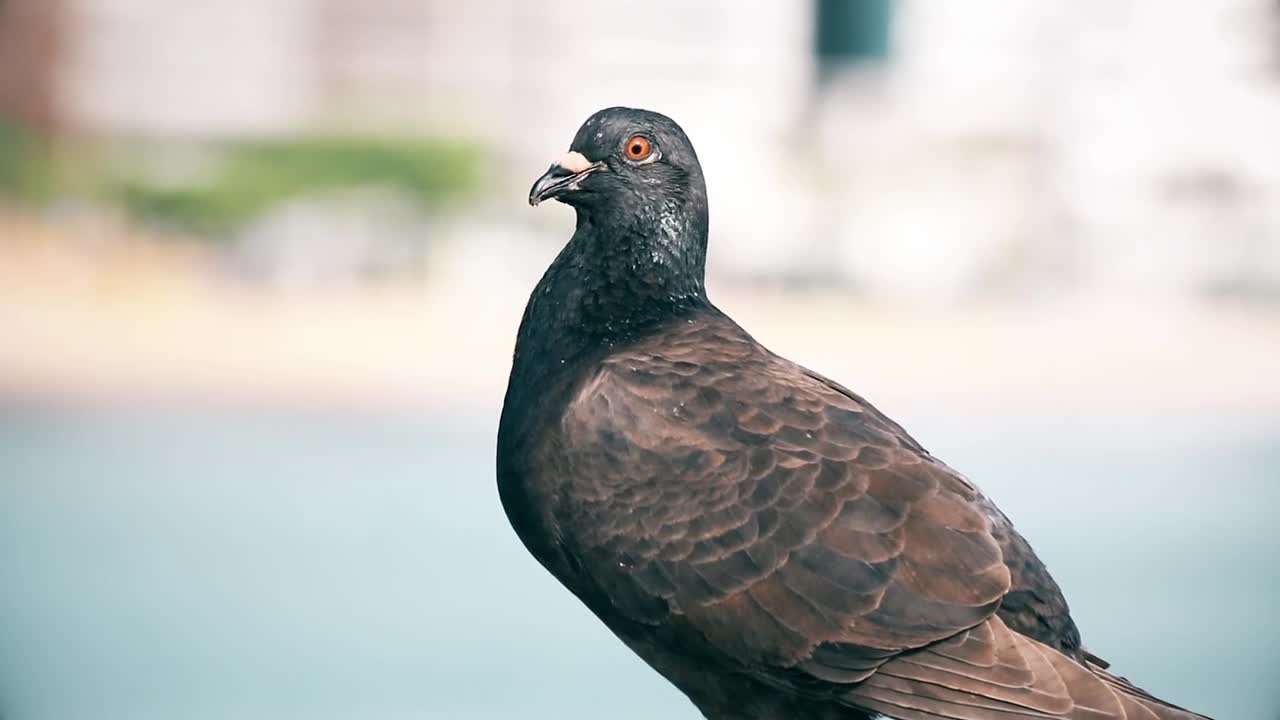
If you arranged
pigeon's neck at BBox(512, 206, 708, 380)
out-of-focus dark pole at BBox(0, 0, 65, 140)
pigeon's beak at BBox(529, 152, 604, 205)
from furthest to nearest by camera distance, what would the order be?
out-of-focus dark pole at BBox(0, 0, 65, 140) < pigeon's neck at BBox(512, 206, 708, 380) < pigeon's beak at BBox(529, 152, 604, 205)

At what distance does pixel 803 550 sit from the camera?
265 cm

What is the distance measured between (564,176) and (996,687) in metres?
1.23

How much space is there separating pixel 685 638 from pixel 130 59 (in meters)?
4.38

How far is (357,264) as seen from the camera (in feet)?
20.6

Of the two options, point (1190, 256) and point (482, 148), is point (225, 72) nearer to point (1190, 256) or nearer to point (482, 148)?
point (482, 148)

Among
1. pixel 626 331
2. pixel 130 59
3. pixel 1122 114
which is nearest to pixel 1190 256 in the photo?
pixel 1122 114

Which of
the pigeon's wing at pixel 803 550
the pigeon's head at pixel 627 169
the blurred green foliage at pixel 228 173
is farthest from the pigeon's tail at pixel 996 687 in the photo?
the blurred green foliage at pixel 228 173

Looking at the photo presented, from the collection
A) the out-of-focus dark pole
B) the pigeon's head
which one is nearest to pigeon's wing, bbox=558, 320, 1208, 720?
the pigeon's head

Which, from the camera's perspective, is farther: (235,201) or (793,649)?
(235,201)

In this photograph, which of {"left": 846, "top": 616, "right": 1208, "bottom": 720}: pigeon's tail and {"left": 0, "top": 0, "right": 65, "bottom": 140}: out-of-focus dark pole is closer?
{"left": 846, "top": 616, "right": 1208, "bottom": 720}: pigeon's tail

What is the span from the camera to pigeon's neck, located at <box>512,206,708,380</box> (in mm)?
2973

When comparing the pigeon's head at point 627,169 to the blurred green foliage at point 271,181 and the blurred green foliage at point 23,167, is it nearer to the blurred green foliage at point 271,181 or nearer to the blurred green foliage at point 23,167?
the blurred green foliage at point 271,181

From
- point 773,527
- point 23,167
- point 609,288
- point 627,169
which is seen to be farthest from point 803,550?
point 23,167

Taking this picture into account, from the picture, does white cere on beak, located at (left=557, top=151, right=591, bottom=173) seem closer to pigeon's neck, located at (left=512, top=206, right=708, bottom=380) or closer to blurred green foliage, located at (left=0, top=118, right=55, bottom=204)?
pigeon's neck, located at (left=512, top=206, right=708, bottom=380)
